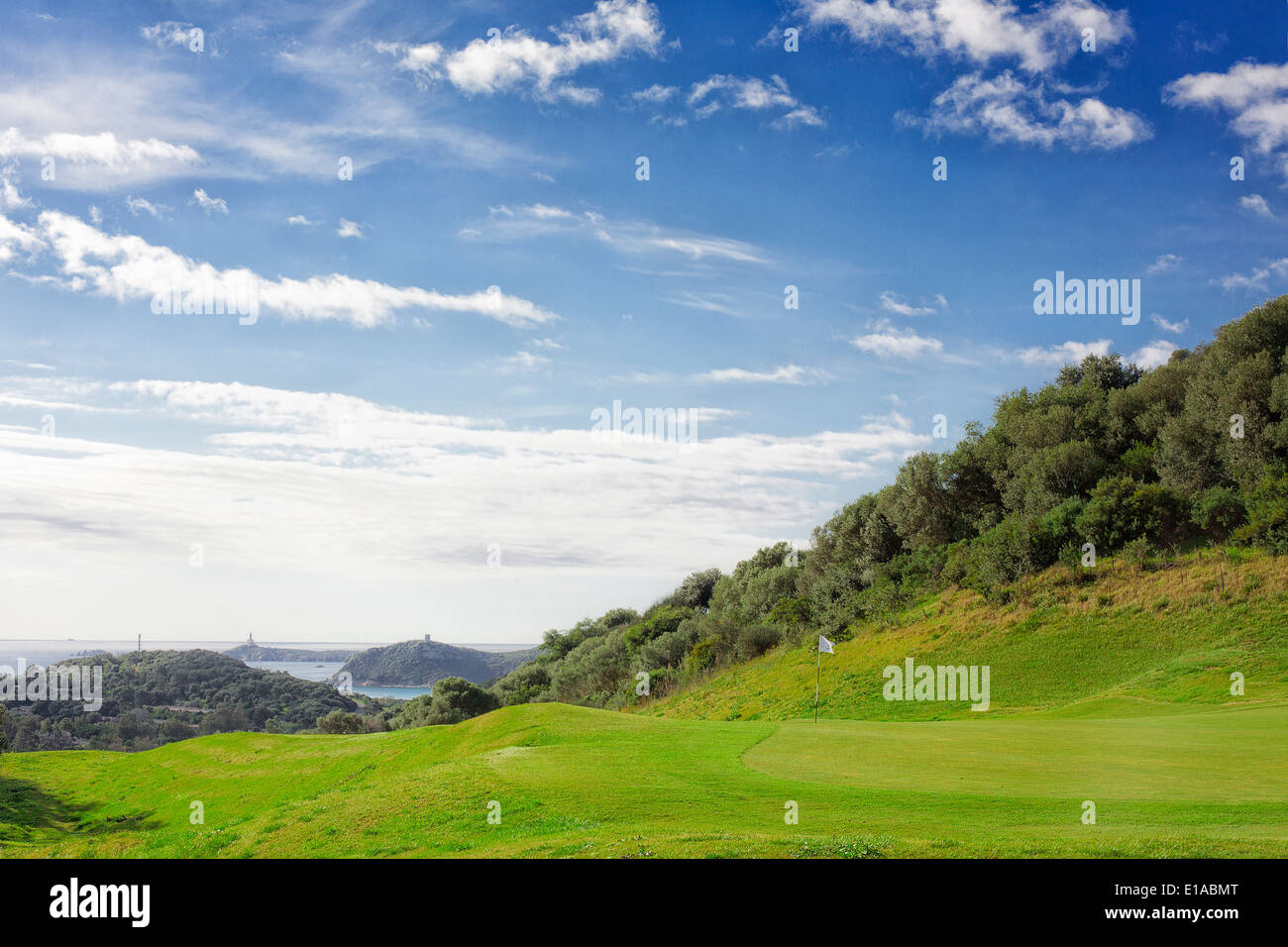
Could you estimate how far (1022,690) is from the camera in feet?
128

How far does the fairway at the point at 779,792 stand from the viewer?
12672 millimetres

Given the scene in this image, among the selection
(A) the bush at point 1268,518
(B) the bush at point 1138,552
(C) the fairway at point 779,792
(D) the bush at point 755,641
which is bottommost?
(D) the bush at point 755,641

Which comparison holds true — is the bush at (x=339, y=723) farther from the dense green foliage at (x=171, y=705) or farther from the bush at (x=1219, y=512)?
the bush at (x=1219, y=512)

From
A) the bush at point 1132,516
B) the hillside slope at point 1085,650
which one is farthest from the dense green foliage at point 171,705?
the bush at point 1132,516

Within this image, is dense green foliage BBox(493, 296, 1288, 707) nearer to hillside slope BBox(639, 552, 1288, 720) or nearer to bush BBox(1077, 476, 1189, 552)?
bush BBox(1077, 476, 1189, 552)

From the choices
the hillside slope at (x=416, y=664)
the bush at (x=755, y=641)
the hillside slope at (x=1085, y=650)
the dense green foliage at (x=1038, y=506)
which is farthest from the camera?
the hillside slope at (x=416, y=664)

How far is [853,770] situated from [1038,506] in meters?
41.9

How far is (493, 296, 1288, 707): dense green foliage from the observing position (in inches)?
1885

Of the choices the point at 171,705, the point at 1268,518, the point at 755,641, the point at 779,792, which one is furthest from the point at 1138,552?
the point at 171,705

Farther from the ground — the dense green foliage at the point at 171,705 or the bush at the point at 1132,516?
the bush at the point at 1132,516

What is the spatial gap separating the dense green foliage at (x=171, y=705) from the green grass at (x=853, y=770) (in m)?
33.8

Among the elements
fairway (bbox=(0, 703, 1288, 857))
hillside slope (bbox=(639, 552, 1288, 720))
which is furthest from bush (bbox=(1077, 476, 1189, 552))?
fairway (bbox=(0, 703, 1288, 857))

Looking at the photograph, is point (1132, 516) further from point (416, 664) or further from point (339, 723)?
point (416, 664)

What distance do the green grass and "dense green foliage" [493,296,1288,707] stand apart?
4285mm
